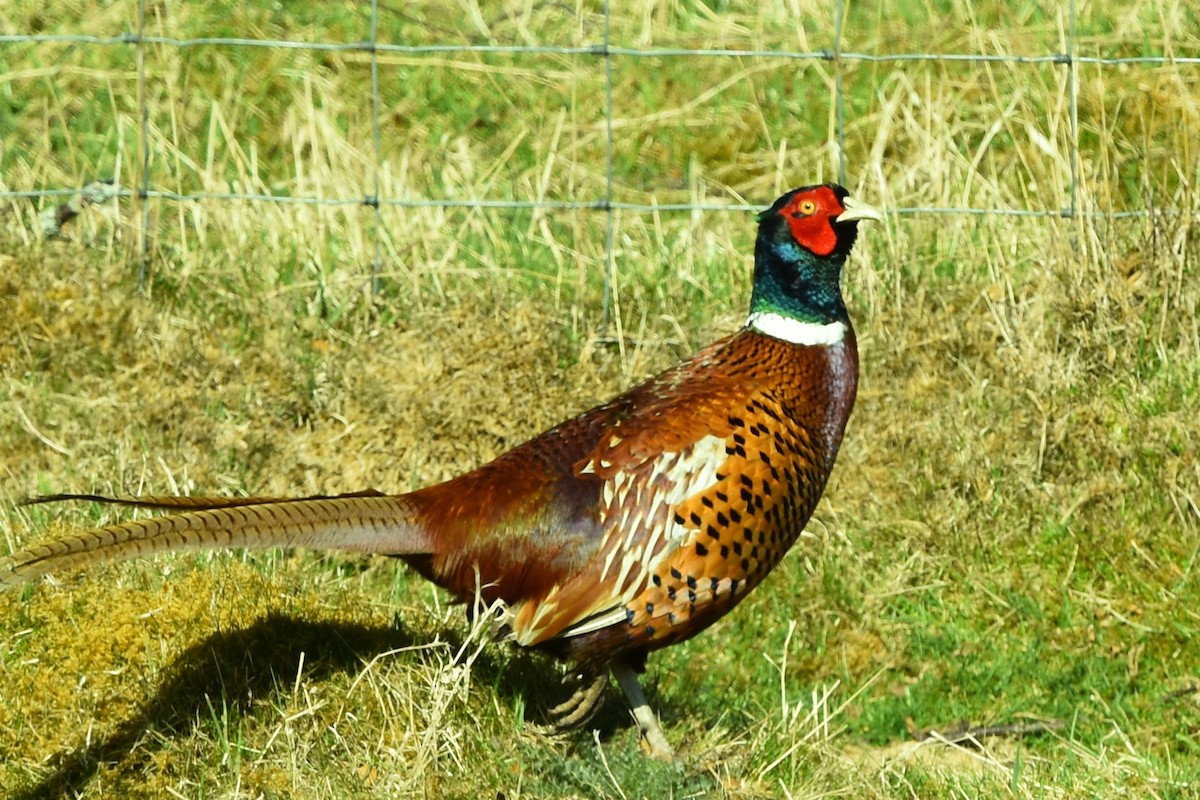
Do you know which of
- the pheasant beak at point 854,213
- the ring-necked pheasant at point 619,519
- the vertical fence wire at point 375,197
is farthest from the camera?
the vertical fence wire at point 375,197

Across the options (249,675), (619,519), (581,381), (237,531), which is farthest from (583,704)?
(581,381)

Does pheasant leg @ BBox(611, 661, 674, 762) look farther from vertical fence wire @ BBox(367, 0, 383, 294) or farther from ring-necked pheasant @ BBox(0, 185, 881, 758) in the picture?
vertical fence wire @ BBox(367, 0, 383, 294)

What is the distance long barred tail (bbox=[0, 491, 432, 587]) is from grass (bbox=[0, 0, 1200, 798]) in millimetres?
273

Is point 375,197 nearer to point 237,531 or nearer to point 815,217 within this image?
point 815,217

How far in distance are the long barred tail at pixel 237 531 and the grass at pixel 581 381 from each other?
27cm

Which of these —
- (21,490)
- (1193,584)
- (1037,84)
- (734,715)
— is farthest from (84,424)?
(1037,84)

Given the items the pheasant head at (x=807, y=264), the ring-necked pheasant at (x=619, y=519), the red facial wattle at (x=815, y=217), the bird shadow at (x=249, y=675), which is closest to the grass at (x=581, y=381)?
the bird shadow at (x=249, y=675)

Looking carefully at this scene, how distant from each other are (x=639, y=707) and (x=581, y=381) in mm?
1538

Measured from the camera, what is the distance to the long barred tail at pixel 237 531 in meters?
3.02

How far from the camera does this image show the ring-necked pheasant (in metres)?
3.53

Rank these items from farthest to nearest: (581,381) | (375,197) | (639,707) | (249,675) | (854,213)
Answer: (375,197) < (581,381) < (854,213) < (639,707) < (249,675)

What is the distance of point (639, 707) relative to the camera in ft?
12.3

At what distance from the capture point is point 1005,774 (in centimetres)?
359

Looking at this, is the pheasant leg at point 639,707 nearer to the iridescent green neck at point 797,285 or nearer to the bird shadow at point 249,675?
the bird shadow at point 249,675
